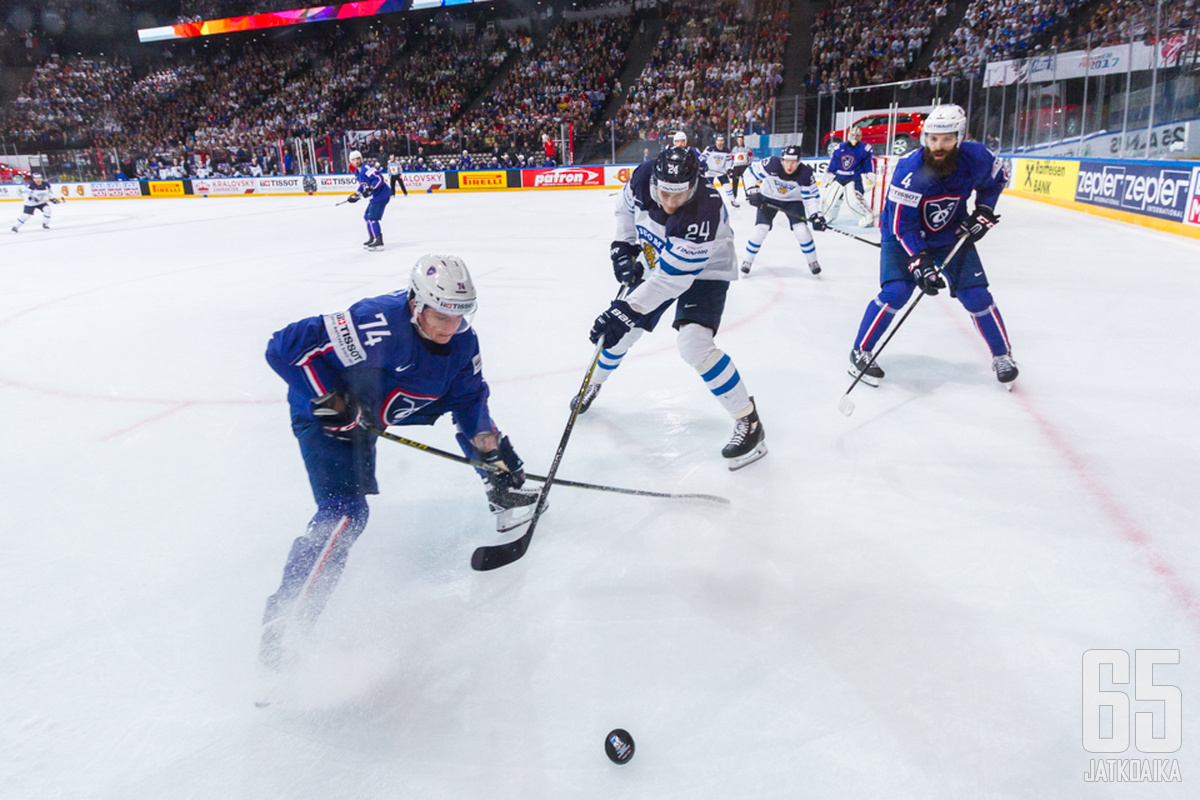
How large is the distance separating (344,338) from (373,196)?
310 inches

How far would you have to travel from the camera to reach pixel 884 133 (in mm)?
16375

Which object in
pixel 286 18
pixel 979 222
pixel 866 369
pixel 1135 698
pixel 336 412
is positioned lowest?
pixel 1135 698

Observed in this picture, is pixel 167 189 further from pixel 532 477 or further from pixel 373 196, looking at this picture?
pixel 532 477

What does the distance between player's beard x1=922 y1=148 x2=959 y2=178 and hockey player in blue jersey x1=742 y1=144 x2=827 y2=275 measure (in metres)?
3.10

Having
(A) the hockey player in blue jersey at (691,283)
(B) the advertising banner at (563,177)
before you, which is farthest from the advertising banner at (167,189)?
(A) the hockey player in blue jersey at (691,283)

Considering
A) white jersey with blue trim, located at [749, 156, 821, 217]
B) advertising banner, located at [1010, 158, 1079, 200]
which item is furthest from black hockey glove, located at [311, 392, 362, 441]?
advertising banner, located at [1010, 158, 1079, 200]

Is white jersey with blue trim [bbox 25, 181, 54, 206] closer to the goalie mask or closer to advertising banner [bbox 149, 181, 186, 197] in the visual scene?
advertising banner [bbox 149, 181, 186, 197]

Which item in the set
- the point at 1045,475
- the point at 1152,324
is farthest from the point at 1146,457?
the point at 1152,324

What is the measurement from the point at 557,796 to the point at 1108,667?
1304 millimetres

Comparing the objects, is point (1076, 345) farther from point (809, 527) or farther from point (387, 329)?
point (387, 329)

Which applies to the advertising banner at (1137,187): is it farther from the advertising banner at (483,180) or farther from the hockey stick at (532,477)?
the advertising banner at (483,180)

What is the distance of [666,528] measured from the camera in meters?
2.36

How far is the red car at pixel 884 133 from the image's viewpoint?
592 inches

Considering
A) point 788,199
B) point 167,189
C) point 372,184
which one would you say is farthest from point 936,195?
point 167,189
